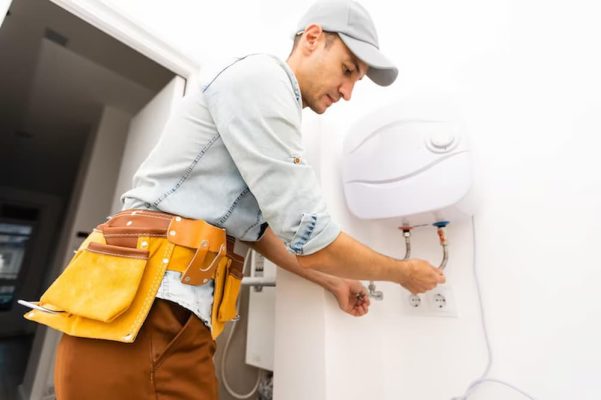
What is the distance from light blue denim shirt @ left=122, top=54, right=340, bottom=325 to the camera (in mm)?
493

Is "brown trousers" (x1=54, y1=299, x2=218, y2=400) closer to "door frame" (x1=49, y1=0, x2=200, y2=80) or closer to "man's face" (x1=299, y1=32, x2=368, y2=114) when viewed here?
"man's face" (x1=299, y1=32, x2=368, y2=114)

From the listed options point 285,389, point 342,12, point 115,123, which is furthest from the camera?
point 115,123

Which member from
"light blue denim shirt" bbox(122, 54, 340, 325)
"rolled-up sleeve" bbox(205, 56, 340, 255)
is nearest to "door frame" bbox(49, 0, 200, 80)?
"light blue denim shirt" bbox(122, 54, 340, 325)

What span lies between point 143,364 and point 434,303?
0.73 meters

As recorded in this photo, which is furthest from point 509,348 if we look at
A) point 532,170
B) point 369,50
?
point 369,50

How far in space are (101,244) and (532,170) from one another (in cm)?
99

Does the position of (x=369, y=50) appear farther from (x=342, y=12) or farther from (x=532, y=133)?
(x=532, y=133)

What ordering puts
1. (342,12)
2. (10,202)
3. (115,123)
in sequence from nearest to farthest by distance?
1. (342,12)
2. (115,123)
3. (10,202)

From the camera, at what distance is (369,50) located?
0.65 meters

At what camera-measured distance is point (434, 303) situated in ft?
2.65

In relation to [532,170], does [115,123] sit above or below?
above

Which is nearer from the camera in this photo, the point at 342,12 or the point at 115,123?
the point at 342,12

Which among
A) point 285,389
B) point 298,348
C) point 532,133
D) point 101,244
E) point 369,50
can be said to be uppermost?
point 369,50

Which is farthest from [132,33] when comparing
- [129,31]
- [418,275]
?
[418,275]
